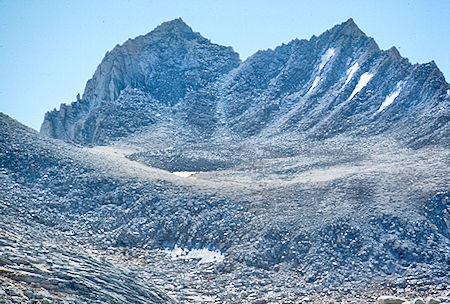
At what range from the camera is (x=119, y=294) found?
16453 mm

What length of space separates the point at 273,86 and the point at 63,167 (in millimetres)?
37412

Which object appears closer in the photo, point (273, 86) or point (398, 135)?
point (398, 135)

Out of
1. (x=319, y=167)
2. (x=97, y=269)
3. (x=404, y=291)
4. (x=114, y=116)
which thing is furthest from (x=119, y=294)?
(x=114, y=116)

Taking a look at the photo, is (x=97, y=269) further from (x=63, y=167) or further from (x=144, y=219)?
(x=63, y=167)

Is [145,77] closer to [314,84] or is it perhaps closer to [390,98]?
[314,84]

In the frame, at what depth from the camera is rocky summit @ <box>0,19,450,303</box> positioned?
70.6 feet

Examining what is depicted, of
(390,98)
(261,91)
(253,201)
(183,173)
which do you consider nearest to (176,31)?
(261,91)

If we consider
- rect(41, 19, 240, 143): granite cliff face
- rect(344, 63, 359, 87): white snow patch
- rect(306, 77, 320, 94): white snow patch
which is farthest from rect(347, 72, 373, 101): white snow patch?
rect(41, 19, 240, 143): granite cliff face

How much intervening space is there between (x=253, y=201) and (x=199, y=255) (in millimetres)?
5741

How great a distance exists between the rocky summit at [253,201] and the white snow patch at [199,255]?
87 millimetres

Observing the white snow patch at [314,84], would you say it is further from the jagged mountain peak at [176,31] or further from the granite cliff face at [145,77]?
the jagged mountain peak at [176,31]

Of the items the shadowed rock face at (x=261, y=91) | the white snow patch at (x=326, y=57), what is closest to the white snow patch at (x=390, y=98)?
the shadowed rock face at (x=261, y=91)

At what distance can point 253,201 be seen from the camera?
99.5 ft

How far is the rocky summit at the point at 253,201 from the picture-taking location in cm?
2153
